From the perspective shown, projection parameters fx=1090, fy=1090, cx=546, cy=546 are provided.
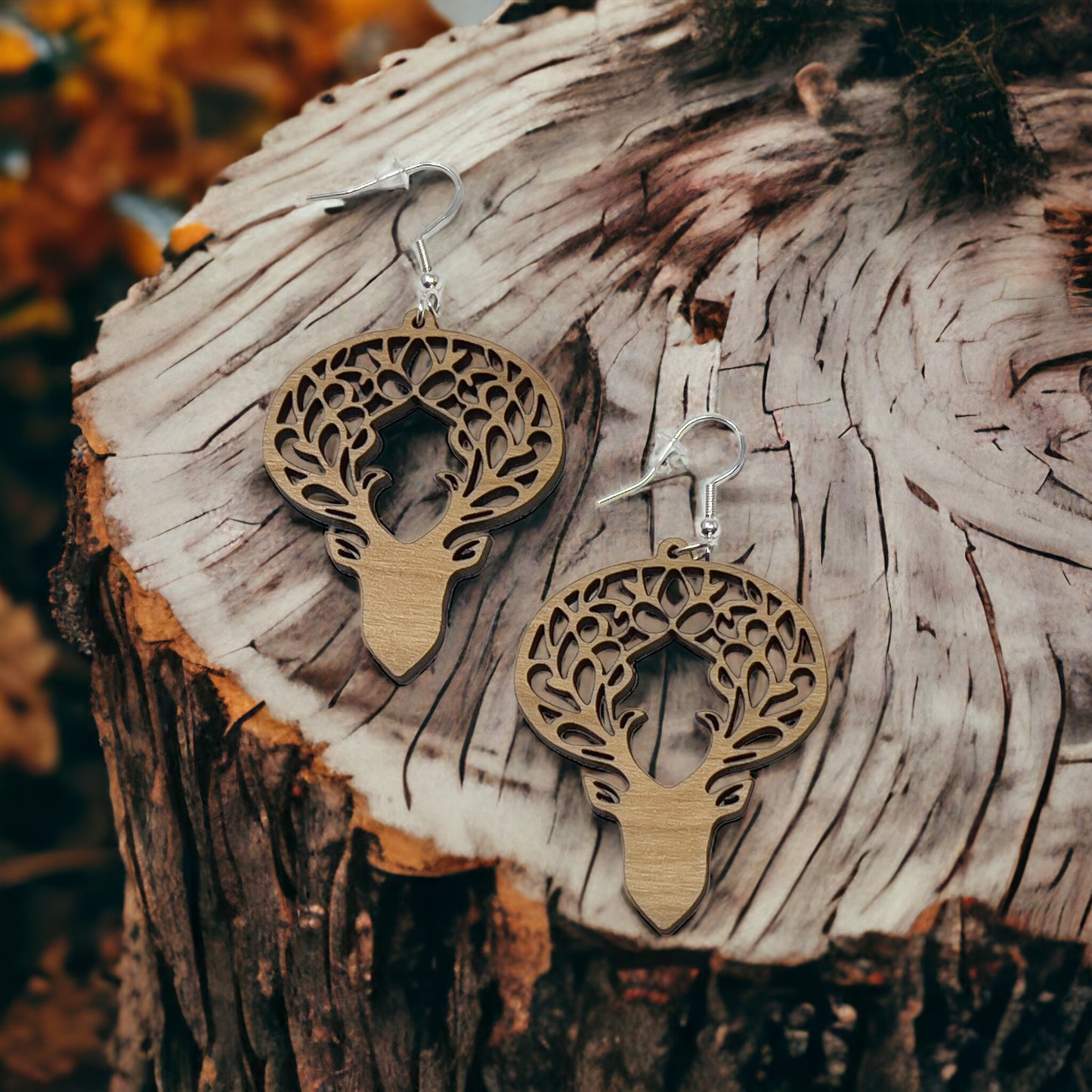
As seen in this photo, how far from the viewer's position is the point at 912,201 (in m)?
2.75

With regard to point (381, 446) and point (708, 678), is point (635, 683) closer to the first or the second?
point (708, 678)

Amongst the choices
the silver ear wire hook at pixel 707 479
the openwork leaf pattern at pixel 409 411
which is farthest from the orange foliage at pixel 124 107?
the silver ear wire hook at pixel 707 479

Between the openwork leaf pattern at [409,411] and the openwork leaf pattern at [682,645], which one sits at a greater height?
the openwork leaf pattern at [409,411]

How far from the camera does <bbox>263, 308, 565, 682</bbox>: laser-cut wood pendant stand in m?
2.21

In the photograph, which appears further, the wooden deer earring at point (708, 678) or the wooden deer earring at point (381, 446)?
the wooden deer earring at point (381, 446)

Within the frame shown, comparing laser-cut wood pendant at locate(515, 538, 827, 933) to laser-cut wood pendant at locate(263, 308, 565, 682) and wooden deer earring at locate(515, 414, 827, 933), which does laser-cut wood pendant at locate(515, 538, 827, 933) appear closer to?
wooden deer earring at locate(515, 414, 827, 933)

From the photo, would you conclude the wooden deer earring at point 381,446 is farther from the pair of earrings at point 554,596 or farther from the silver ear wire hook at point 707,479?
the silver ear wire hook at point 707,479

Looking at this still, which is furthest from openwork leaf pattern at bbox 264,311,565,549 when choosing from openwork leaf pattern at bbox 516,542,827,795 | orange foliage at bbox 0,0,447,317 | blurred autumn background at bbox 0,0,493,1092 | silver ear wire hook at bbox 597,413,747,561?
orange foliage at bbox 0,0,447,317

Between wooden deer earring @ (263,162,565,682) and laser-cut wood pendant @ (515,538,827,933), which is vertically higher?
wooden deer earring @ (263,162,565,682)

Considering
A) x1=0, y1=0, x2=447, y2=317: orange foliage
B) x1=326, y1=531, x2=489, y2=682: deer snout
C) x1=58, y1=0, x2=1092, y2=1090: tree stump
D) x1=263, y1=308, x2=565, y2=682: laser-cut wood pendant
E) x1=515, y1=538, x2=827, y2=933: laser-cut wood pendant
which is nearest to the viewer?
x1=58, y1=0, x2=1092, y2=1090: tree stump

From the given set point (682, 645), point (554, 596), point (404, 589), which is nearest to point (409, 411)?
point (404, 589)

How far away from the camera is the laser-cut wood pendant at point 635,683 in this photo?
1960mm

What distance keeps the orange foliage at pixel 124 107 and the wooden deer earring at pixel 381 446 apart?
500 millimetres

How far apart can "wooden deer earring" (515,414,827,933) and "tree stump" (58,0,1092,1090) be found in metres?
0.05
